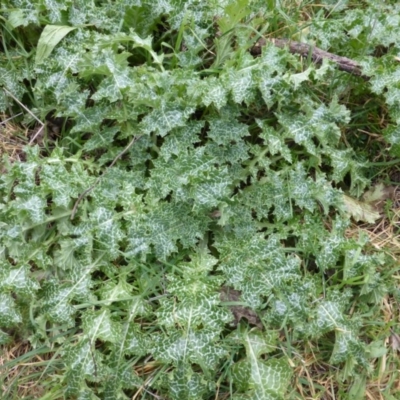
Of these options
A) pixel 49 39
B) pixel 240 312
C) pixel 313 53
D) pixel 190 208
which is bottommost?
pixel 240 312

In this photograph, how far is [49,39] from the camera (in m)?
2.57

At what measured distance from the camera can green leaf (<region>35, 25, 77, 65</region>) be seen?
2566 mm

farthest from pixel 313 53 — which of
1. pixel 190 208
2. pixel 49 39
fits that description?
pixel 49 39

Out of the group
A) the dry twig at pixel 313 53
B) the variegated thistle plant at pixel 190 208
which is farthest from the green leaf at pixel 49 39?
the dry twig at pixel 313 53

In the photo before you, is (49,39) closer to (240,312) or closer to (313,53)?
(313,53)

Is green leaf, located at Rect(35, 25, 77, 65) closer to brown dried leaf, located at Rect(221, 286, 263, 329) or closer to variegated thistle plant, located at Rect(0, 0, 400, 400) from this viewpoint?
variegated thistle plant, located at Rect(0, 0, 400, 400)

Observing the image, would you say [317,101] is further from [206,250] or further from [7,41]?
[7,41]

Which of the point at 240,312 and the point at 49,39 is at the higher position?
the point at 49,39

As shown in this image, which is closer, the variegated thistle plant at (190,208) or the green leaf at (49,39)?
the variegated thistle plant at (190,208)

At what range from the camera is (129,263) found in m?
2.39

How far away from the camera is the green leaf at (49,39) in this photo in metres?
2.57

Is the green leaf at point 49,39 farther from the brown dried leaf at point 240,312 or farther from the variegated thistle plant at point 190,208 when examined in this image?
the brown dried leaf at point 240,312

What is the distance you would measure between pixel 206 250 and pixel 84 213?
1.88ft

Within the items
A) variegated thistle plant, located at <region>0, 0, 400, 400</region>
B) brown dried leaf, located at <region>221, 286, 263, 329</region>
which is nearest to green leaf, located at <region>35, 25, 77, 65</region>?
Result: variegated thistle plant, located at <region>0, 0, 400, 400</region>
